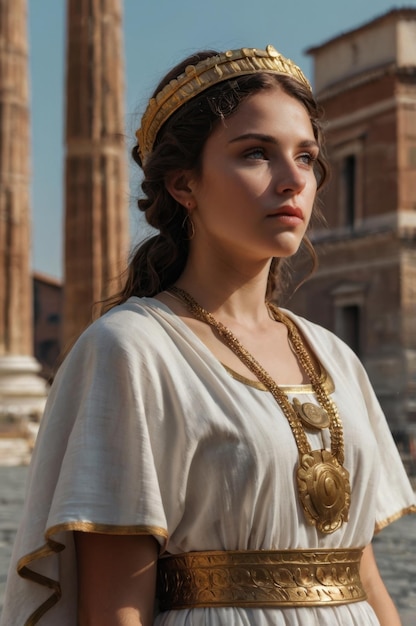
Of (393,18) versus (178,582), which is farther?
(393,18)

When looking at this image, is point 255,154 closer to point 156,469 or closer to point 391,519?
point 156,469

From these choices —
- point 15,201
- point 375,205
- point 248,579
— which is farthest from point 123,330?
point 375,205

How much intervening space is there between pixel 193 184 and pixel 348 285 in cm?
2313

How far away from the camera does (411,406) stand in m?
22.4

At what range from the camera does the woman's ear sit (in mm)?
2043

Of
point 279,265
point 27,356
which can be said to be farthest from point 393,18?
point 279,265

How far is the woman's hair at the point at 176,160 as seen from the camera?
199cm

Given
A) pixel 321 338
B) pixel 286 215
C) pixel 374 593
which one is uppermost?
pixel 286 215

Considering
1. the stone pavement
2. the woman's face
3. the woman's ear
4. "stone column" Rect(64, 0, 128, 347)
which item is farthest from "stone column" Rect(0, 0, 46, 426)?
the woman's face

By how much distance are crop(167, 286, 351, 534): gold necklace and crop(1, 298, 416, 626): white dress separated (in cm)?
2

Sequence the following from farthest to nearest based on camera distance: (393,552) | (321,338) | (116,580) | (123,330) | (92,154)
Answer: (92,154) < (393,552) < (321,338) < (123,330) < (116,580)

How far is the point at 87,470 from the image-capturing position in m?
1.77

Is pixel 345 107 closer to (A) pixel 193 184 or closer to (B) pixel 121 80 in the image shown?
(B) pixel 121 80

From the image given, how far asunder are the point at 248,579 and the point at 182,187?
2.31 ft
